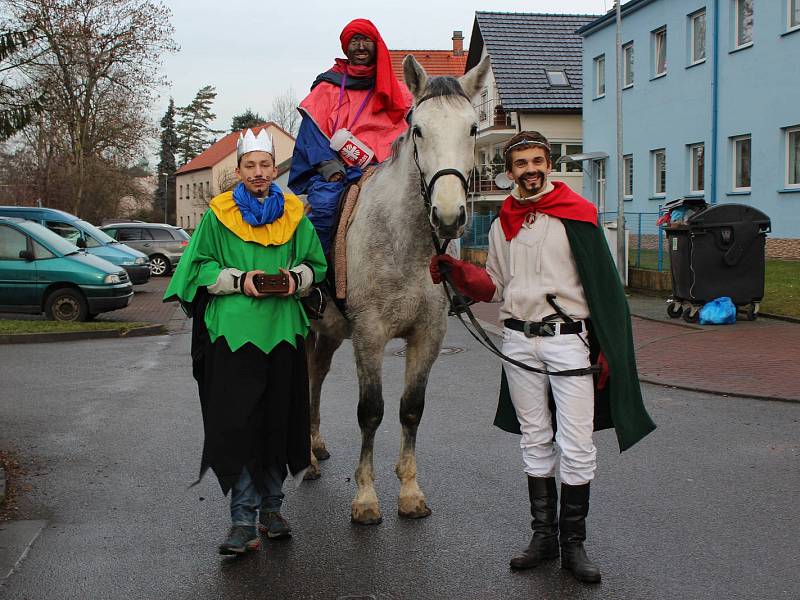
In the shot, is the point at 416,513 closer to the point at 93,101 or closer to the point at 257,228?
the point at 257,228

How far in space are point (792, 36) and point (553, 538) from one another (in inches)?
859

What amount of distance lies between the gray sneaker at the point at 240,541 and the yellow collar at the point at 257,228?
141 centimetres

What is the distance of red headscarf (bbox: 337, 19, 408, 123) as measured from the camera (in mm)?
5770

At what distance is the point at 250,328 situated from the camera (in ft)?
14.8

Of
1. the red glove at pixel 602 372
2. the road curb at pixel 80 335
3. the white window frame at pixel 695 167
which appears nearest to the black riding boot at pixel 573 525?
the red glove at pixel 602 372

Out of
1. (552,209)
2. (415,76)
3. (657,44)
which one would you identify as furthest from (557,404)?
(657,44)

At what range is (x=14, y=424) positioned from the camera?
25.5 ft

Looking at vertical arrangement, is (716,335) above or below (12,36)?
below

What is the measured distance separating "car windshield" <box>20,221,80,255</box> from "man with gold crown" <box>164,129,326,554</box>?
1290 centimetres

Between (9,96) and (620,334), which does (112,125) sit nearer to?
(9,96)

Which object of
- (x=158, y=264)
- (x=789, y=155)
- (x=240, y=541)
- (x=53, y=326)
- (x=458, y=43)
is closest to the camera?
(x=240, y=541)

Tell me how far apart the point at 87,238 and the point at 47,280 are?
272 inches

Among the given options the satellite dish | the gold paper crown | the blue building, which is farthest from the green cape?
the blue building

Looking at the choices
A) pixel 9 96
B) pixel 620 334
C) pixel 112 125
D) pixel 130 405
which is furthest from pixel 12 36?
pixel 112 125
